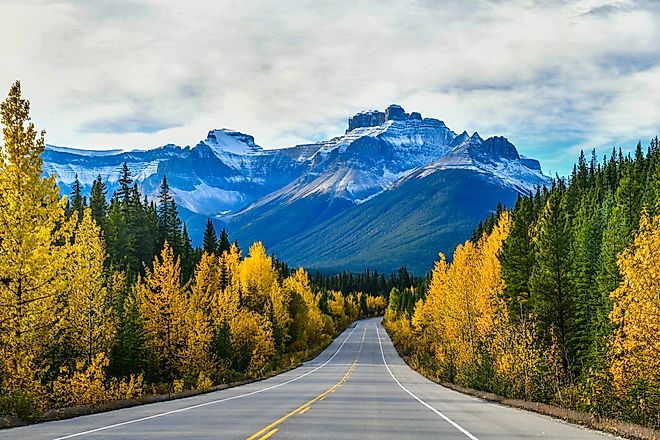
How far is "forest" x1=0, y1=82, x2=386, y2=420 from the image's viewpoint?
70.6 feet

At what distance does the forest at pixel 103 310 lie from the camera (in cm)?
2153

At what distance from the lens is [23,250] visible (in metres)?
21.4

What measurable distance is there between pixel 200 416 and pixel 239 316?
112 feet

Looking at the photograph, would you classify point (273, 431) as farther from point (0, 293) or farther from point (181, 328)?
point (181, 328)

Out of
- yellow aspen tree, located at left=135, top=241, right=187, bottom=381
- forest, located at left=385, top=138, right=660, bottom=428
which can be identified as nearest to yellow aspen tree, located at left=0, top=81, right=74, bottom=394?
yellow aspen tree, located at left=135, top=241, right=187, bottom=381

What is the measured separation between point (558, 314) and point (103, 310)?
95.8 ft

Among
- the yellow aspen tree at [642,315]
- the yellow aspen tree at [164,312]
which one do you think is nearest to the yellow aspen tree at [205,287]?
the yellow aspen tree at [164,312]

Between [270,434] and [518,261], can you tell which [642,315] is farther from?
[518,261]

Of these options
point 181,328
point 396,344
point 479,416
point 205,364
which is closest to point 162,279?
point 181,328

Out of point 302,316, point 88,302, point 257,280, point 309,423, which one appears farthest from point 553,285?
point 302,316

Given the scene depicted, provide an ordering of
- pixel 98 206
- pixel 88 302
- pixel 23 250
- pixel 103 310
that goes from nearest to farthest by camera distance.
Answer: pixel 23 250 → pixel 88 302 → pixel 103 310 → pixel 98 206

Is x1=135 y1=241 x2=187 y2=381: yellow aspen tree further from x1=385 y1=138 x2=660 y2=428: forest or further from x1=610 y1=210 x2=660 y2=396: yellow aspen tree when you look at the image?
x1=610 y1=210 x2=660 y2=396: yellow aspen tree

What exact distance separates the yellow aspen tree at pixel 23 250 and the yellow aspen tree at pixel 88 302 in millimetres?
5370

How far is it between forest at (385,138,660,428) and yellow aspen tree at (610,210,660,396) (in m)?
0.04
